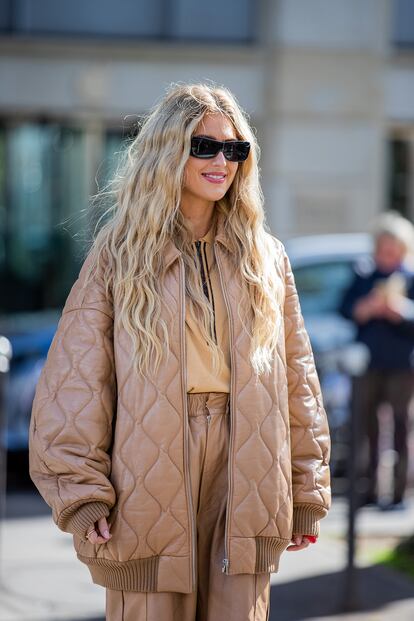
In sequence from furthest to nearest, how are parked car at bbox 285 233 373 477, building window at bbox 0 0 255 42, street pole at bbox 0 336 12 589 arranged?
building window at bbox 0 0 255 42, parked car at bbox 285 233 373 477, street pole at bbox 0 336 12 589

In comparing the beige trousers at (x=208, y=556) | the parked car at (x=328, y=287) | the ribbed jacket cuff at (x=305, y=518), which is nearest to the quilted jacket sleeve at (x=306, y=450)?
the ribbed jacket cuff at (x=305, y=518)

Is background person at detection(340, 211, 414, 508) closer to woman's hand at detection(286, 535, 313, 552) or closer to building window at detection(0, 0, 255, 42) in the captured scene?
woman's hand at detection(286, 535, 313, 552)

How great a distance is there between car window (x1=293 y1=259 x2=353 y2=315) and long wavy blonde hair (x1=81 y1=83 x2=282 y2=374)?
17.7 ft

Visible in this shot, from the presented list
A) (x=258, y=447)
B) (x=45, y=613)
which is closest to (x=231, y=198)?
(x=258, y=447)

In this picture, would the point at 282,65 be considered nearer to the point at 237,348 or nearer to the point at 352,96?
the point at 352,96

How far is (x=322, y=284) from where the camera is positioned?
29.7 ft

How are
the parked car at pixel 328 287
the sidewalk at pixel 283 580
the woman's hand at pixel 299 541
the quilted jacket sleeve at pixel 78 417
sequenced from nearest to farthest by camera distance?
1. the quilted jacket sleeve at pixel 78 417
2. the woman's hand at pixel 299 541
3. the sidewalk at pixel 283 580
4. the parked car at pixel 328 287

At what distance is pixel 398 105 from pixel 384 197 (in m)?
A: 1.14

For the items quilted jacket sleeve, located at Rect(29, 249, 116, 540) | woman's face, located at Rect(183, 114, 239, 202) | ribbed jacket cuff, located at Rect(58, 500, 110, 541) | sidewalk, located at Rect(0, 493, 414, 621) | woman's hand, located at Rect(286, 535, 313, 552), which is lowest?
sidewalk, located at Rect(0, 493, 414, 621)

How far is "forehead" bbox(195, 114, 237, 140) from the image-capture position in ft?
11.2

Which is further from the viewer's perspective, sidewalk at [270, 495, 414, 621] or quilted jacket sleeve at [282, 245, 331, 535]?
sidewalk at [270, 495, 414, 621]

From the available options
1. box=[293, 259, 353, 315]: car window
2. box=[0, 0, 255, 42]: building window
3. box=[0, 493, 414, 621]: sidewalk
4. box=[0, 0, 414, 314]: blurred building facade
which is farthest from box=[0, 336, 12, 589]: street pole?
box=[0, 0, 255, 42]: building window

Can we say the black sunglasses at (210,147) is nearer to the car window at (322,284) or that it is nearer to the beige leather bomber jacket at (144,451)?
the beige leather bomber jacket at (144,451)

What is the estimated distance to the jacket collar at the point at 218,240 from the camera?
133 inches
